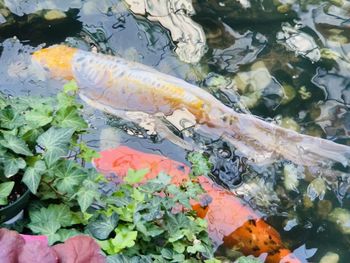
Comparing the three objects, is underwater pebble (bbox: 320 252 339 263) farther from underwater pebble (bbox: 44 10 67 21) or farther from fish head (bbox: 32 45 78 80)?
underwater pebble (bbox: 44 10 67 21)

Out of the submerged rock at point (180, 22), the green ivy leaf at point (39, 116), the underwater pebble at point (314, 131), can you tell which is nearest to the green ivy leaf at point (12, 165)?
the green ivy leaf at point (39, 116)

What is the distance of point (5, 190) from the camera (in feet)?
6.45

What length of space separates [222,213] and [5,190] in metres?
1.30

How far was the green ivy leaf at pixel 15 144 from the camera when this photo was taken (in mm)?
1982

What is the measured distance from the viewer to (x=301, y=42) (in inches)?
165

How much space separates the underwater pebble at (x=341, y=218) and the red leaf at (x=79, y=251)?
6.08 feet

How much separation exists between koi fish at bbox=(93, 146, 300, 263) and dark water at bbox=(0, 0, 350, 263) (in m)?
0.16

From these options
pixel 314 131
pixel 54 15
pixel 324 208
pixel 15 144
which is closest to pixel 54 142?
pixel 15 144

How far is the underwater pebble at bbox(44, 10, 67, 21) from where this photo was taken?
4.18m

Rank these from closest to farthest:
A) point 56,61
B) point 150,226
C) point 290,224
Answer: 1. point 150,226
2. point 290,224
3. point 56,61

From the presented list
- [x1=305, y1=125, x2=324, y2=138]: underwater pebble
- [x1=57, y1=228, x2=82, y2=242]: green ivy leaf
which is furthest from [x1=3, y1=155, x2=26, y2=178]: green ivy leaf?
[x1=305, y1=125, x2=324, y2=138]: underwater pebble

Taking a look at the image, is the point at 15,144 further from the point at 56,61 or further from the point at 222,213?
the point at 56,61

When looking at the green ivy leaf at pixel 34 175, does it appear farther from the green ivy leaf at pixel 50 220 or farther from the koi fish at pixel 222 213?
the koi fish at pixel 222 213

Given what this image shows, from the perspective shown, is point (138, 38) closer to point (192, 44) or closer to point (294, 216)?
point (192, 44)
